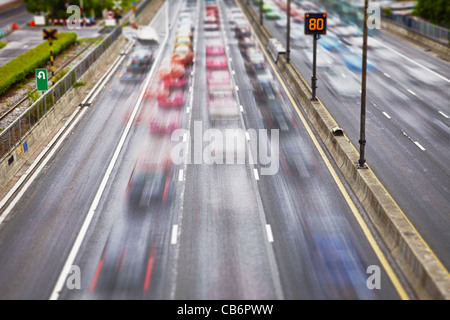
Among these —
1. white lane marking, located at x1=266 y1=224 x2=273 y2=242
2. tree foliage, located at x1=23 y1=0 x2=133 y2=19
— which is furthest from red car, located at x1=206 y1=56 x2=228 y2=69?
white lane marking, located at x1=266 y1=224 x2=273 y2=242

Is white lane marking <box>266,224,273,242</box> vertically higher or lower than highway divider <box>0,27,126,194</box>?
lower

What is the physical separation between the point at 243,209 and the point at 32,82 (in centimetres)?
2906

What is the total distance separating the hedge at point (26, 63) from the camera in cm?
4522

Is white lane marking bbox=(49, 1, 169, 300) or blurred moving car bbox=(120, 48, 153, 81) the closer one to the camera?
white lane marking bbox=(49, 1, 169, 300)

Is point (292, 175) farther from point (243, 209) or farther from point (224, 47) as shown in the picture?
point (224, 47)

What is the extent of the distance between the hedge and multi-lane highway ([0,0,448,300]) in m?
8.17

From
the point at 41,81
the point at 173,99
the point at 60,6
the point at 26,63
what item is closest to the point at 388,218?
the point at 41,81

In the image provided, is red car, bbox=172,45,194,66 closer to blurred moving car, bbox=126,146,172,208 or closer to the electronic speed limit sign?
the electronic speed limit sign

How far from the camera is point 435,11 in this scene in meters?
75.2

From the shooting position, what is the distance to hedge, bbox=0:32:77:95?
45.2 metres

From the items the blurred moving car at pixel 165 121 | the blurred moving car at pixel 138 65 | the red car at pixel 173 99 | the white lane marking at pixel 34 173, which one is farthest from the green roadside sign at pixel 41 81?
the blurred moving car at pixel 138 65

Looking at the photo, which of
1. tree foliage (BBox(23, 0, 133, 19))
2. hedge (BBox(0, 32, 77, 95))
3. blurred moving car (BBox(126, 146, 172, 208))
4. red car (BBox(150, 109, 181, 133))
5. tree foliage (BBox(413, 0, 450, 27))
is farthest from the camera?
tree foliage (BBox(23, 0, 133, 19))

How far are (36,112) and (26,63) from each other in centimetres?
1899
